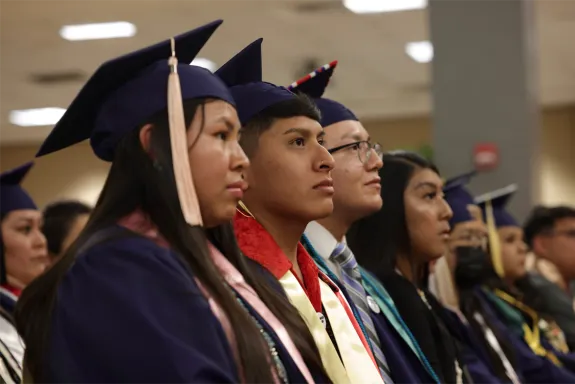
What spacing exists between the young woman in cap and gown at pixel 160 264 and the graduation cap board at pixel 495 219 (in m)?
3.21

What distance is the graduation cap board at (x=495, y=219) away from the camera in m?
5.16

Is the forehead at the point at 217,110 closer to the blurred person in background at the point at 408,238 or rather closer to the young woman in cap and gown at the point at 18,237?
the blurred person in background at the point at 408,238

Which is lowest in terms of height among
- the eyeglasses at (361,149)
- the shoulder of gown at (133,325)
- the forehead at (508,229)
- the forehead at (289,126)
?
the forehead at (508,229)

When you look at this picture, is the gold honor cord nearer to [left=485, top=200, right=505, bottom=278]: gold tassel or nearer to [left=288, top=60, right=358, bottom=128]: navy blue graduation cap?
[left=485, top=200, right=505, bottom=278]: gold tassel

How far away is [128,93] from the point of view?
200cm

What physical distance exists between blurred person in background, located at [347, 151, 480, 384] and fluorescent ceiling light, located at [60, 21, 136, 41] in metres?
6.53

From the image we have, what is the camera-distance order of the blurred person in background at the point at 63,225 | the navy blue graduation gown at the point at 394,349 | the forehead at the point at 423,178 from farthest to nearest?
the blurred person in background at the point at 63,225, the forehead at the point at 423,178, the navy blue graduation gown at the point at 394,349

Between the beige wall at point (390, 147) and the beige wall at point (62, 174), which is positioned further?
the beige wall at point (62, 174)

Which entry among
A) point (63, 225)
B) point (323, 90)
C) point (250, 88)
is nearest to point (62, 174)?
point (63, 225)

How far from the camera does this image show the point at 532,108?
6590mm

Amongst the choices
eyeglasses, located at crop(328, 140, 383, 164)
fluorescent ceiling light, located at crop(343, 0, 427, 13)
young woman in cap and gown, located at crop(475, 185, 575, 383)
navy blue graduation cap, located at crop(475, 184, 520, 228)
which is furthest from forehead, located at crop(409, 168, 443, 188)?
fluorescent ceiling light, located at crop(343, 0, 427, 13)

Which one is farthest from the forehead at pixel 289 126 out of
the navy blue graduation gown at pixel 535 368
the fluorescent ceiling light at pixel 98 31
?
the fluorescent ceiling light at pixel 98 31

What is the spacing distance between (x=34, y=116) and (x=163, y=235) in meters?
13.2

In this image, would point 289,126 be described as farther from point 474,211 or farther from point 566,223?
point 566,223
